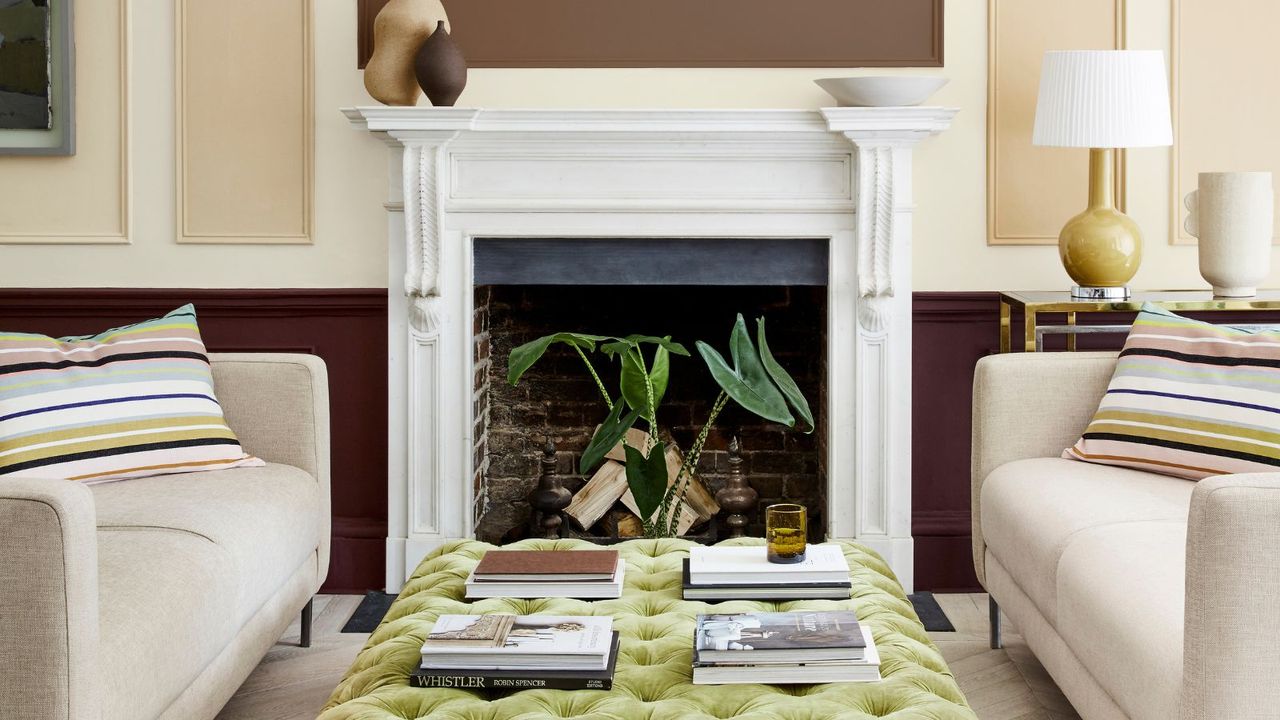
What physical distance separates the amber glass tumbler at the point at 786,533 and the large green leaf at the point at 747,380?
2.44 ft

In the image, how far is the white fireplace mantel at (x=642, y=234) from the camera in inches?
127

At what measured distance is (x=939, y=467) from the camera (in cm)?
345

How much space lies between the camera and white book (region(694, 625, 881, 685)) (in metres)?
1.63

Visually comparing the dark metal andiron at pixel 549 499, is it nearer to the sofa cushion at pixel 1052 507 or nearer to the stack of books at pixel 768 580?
the sofa cushion at pixel 1052 507

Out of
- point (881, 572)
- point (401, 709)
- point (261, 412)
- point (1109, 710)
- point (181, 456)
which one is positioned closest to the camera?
point (401, 709)

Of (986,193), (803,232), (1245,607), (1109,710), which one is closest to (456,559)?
(1109,710)

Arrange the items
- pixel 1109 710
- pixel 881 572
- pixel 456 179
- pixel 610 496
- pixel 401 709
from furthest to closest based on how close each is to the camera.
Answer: pixel 610 496
pixel 456 179
pixel 881 572
pixel 1109 710
pixel 401 709

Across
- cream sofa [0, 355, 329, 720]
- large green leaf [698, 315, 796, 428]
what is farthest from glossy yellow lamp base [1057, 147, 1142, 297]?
cream sofa [0, 355, 329, 720]

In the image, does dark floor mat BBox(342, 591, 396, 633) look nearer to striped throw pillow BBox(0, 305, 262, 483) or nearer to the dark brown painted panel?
striped throw pillow BBox(0, 305, 262, 483)

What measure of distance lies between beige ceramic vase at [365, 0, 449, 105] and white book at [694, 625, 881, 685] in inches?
81.0

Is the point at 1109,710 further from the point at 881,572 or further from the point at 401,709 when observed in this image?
the point at 401,709

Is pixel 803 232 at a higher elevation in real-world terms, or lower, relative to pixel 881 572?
higher

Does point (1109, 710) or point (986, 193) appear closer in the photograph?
point (1109, 710)

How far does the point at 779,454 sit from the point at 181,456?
176cm
